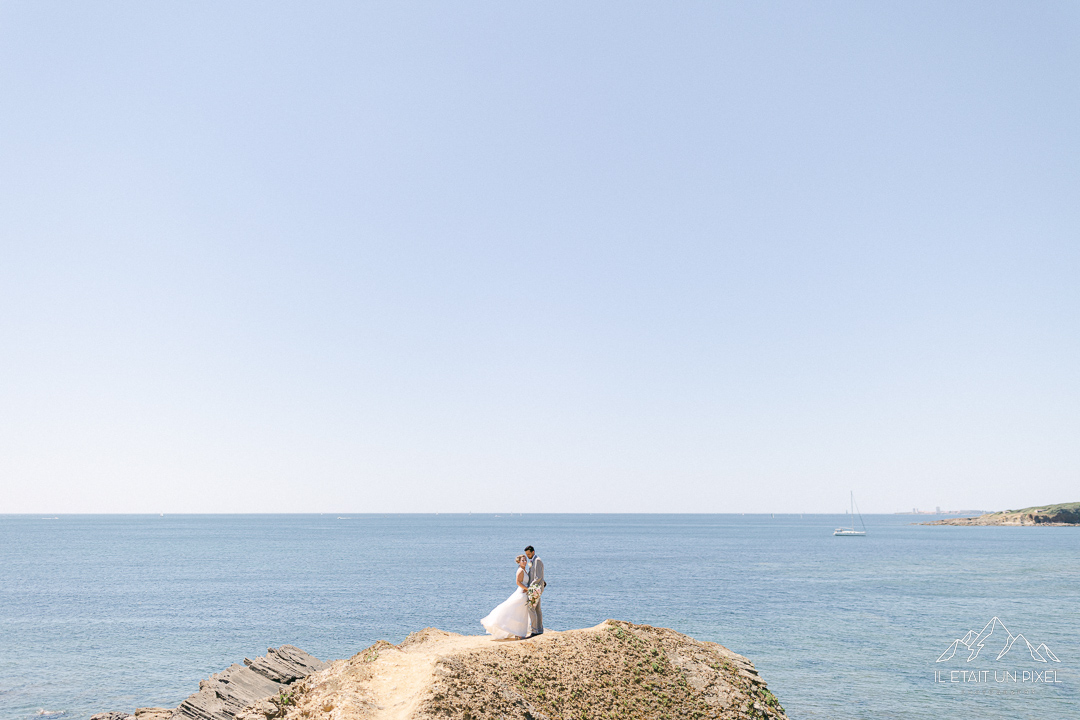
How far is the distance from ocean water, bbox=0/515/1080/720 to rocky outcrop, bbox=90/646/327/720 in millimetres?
14210

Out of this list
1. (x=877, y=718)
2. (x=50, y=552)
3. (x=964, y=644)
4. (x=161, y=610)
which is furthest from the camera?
(x=50, y=552)

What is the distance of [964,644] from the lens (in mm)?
51531

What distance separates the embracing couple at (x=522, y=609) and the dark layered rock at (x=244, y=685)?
721 centimetres

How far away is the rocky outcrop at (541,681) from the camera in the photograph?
18.0 meters

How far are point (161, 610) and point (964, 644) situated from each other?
69.0m

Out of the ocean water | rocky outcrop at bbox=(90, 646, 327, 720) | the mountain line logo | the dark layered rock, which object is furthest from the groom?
the mountain line logo

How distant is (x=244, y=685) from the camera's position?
84.3 ft

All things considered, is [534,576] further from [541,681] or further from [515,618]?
[541,681]

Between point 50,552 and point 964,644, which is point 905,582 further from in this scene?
point 50,552

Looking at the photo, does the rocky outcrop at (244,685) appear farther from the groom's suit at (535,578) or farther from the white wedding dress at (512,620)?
the groom's suit at (535,578)

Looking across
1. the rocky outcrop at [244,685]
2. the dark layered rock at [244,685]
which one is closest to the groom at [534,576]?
the dark layered rock at [244,685]

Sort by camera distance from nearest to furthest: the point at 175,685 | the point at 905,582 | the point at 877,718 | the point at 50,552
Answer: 1. the point at 877,718
2. the point at 175,685
3. the point at 905,582
4. the point at 50,552

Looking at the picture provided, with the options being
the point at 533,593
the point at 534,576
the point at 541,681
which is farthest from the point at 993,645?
the point at 541,681

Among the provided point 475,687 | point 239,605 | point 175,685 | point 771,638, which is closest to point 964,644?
point 771,638
